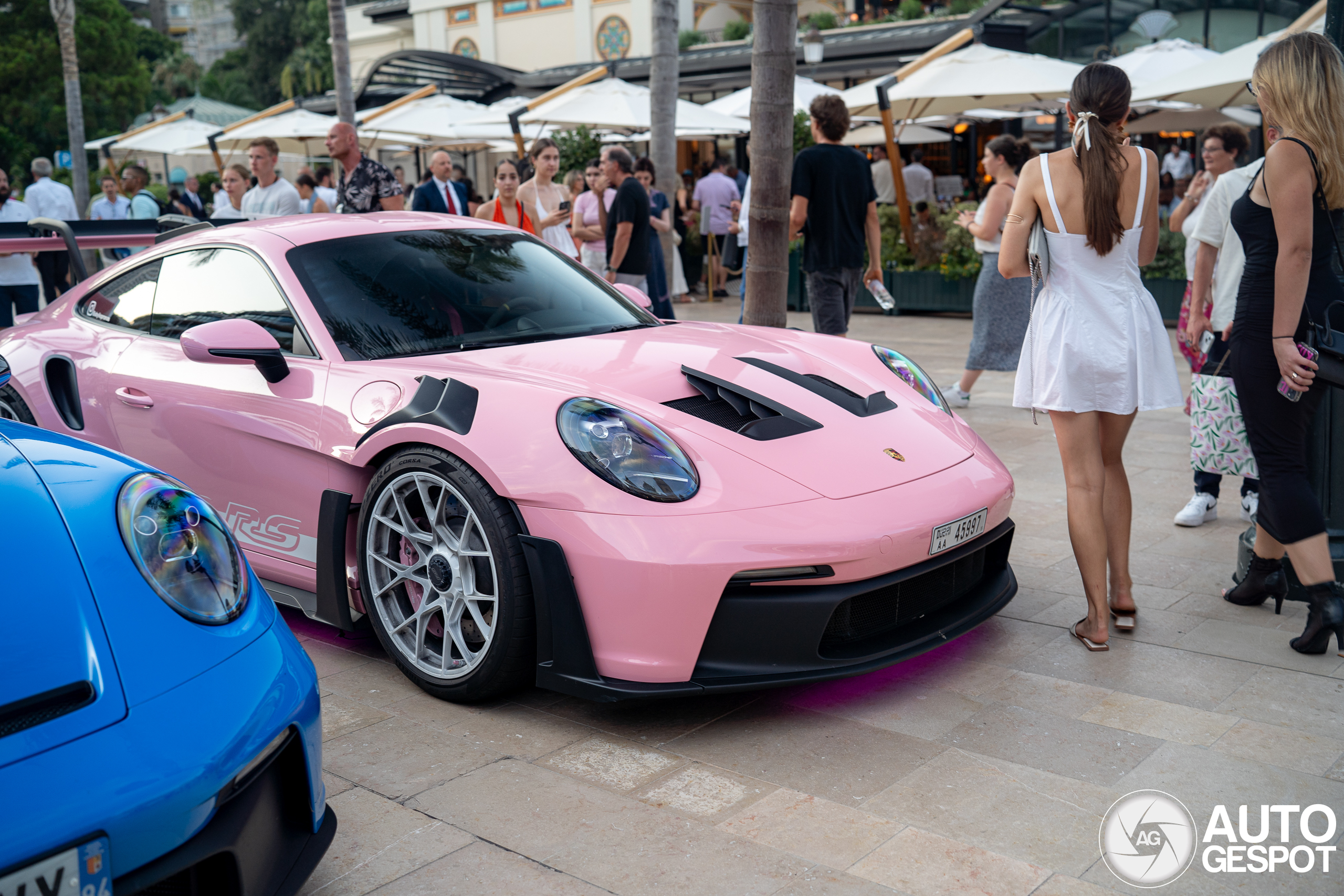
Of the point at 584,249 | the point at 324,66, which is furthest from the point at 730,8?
the point at 584,249

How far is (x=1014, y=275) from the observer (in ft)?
12.0

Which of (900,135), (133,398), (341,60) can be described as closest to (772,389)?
(133,398)

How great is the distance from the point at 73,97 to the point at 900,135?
1825 centimetres

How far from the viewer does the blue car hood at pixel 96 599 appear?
71.8 inches

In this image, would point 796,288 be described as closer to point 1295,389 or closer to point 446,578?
point 1295,389

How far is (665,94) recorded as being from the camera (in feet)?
35.2

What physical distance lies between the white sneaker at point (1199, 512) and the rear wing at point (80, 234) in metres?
4.48

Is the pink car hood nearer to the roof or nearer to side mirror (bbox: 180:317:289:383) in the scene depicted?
side mirror (bbox: 180:317:289:383)

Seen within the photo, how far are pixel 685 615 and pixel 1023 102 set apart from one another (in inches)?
538

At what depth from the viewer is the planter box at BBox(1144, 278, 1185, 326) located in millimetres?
11797

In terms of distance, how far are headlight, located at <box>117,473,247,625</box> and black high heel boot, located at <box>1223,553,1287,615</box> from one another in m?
3.31

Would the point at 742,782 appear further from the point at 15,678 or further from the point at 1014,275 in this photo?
the point at 1014,275

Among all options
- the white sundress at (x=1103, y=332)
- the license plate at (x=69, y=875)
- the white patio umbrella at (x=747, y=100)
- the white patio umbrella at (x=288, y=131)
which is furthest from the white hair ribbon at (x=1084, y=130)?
the white patio umbrella at (x=288, y=131)

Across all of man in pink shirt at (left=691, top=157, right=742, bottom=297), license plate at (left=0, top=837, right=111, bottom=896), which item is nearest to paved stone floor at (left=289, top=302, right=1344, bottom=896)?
license plate at (left=0, top=837, right=111, bottom=896)
